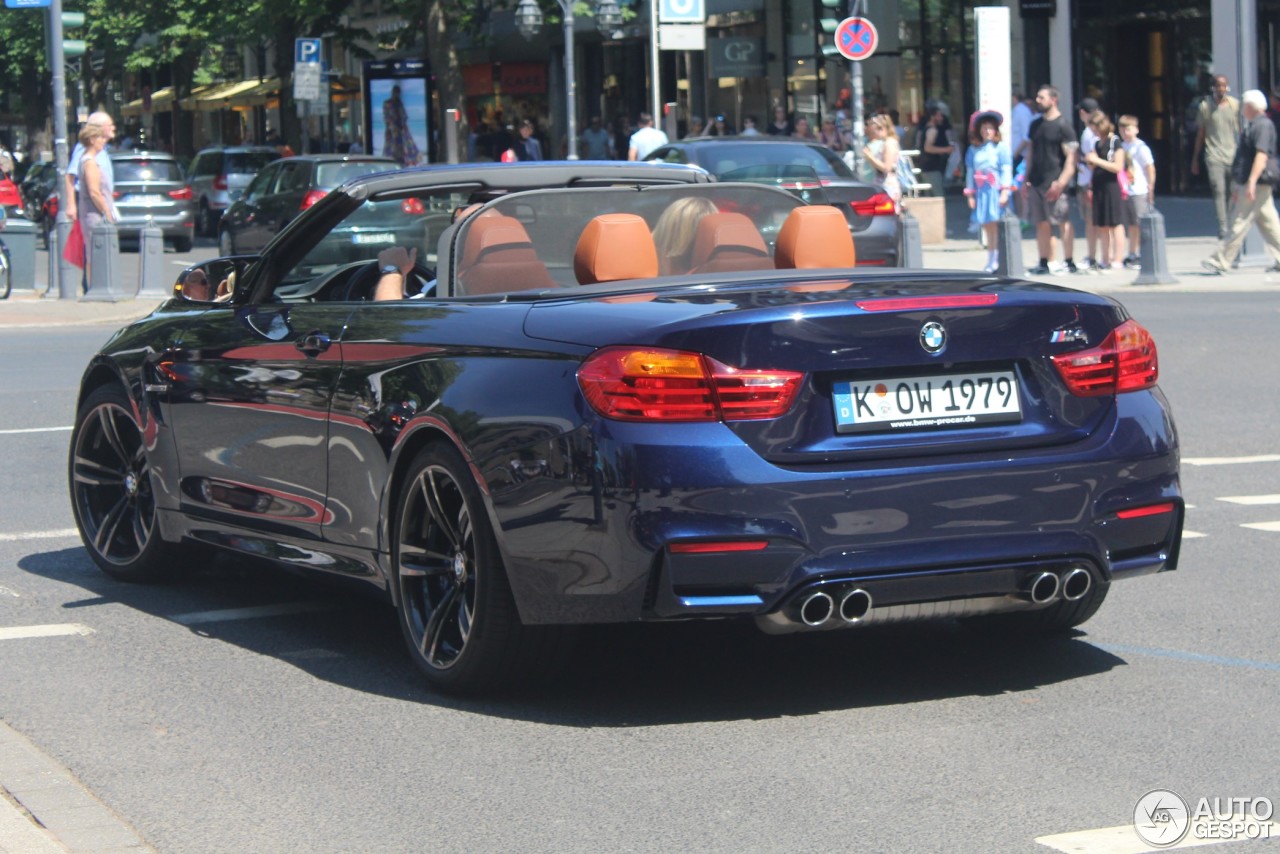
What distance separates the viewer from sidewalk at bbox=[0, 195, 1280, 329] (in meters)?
Result: 20.6

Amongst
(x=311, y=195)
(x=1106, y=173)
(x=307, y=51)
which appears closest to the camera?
(x=1106, y=173)

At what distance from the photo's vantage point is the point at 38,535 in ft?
28.8

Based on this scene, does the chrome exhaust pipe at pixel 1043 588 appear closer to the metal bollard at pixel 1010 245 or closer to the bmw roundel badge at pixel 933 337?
the bmw roundel badge at pixel 933 337

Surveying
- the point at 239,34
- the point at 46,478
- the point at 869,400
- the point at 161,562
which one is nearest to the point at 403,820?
the point at 869,400

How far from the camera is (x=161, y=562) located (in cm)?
761

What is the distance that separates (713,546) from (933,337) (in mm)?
796

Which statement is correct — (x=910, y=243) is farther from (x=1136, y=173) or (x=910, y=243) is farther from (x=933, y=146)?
(x=933, y=146)

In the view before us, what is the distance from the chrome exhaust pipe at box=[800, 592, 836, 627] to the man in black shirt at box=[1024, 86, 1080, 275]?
A: 16799mm

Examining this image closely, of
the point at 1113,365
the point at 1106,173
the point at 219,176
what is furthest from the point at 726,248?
the point at 219,176

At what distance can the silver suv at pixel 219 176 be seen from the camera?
39.2 metres

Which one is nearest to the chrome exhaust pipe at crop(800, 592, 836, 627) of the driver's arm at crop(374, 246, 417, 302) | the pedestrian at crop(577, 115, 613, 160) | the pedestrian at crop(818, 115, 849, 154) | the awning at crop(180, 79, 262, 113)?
the driver's arm at crop(374, 246, 417, 302)

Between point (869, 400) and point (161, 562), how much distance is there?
335 cm

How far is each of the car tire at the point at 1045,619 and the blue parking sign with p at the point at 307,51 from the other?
36.0m

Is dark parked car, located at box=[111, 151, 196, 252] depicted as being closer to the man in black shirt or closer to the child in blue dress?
the child in blue dress
